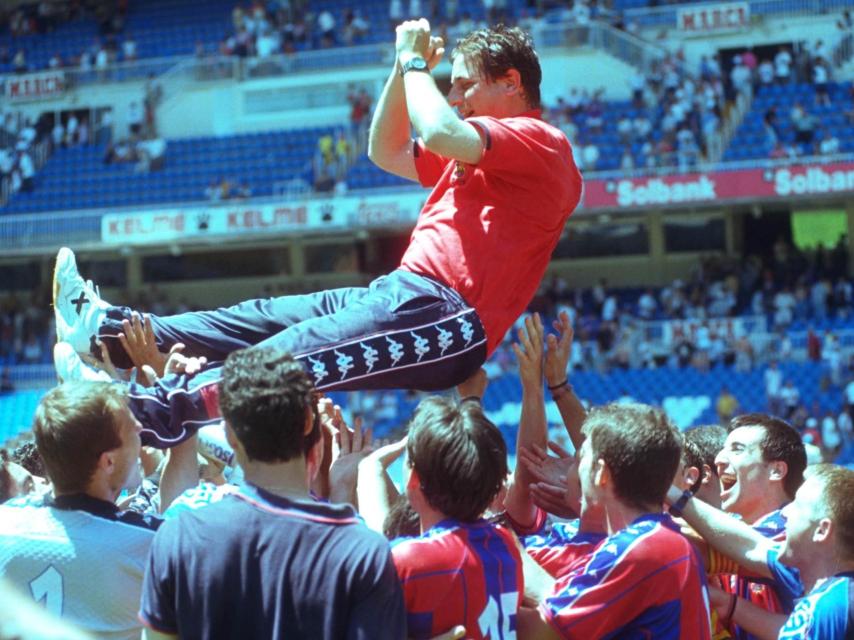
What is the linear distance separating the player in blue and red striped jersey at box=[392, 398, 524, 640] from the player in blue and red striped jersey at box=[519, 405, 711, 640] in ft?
0.42

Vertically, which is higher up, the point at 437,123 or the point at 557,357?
the point at 437,123

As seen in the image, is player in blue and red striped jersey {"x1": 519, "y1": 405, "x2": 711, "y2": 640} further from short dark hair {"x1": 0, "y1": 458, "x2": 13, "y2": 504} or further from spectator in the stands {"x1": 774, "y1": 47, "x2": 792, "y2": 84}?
spectator in the stands {"x1": 774, "y1": 47, "x2": 792, "y2": 84}

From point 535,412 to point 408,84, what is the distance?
1.03m

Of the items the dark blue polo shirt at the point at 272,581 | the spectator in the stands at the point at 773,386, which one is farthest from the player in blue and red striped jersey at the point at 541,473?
the spectator in the stands at the point at 773,386

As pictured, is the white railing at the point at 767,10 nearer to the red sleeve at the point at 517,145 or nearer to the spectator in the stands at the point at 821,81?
the spectator in the stands at the point at 821,81

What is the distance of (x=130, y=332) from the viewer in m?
3.86

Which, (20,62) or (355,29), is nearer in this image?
(355,29)

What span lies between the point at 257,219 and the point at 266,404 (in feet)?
65.8

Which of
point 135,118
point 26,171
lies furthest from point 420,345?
point 135,118

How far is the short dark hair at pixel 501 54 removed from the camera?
13.0ft

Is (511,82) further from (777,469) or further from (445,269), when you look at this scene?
(777,469)

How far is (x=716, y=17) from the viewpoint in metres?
23.2

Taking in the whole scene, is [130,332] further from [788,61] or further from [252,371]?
[788,61]

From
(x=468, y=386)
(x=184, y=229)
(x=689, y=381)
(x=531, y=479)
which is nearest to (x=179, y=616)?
(x=531, y=479)
